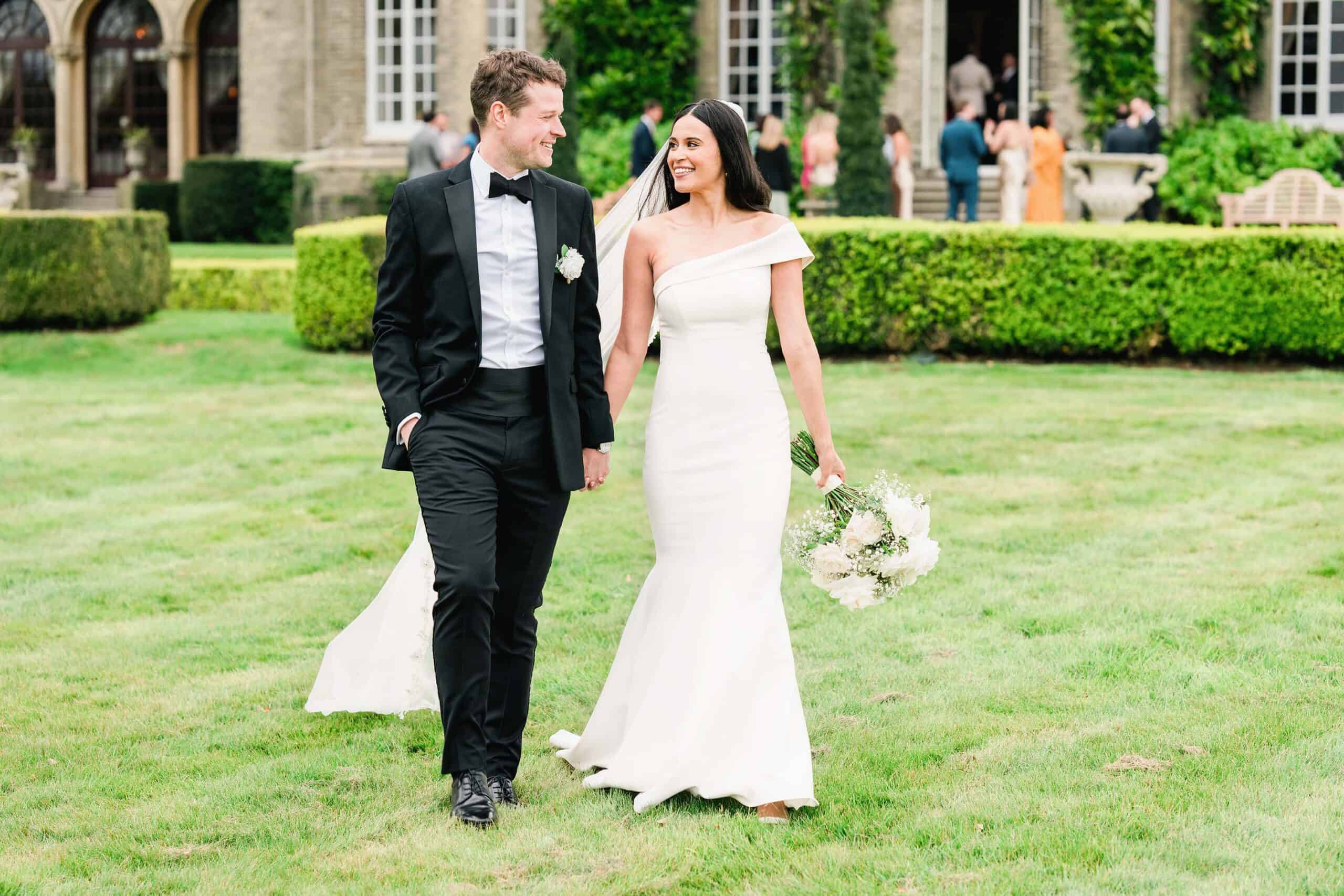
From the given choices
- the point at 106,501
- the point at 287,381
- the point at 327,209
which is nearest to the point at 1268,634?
the point at 106,501

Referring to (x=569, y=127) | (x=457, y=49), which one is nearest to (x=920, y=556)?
(x=569, y=127)

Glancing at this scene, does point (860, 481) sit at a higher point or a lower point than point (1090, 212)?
lower

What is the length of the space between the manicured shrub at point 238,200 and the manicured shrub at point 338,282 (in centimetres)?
1253

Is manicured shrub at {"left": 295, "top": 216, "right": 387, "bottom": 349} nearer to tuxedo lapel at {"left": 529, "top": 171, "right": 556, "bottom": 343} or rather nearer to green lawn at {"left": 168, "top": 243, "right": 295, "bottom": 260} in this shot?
green lawn at {"left": 168, "top": 243, "right": 295, "bottom": 260}

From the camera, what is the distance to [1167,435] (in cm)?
995

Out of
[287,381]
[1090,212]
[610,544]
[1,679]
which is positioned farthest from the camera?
[1090,212]

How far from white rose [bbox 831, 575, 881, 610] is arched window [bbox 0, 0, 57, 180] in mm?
31619

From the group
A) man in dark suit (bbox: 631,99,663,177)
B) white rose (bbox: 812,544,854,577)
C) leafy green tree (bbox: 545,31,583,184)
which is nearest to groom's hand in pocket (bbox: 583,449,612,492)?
white rose (bbox: 812,544,854,577)

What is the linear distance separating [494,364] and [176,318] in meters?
12.5

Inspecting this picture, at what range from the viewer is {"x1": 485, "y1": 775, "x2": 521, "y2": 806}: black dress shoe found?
163 inches

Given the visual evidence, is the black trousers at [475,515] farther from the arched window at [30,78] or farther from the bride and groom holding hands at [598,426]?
the arched window at [30,78]

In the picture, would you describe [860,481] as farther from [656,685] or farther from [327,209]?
[327,209]

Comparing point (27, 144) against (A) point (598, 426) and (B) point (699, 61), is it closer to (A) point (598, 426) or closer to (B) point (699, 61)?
(B) point (699, 61)

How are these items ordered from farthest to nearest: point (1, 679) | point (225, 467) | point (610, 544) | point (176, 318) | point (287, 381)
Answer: point (176, 318) < point (287, 381) < point (225, 467) < point (610, 544) < point (1, 679)
